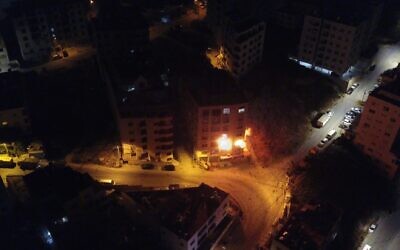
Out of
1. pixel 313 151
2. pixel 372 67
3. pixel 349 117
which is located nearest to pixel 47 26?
pixel 313 151

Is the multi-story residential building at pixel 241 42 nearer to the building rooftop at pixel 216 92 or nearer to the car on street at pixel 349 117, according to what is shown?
the building rooftop at pixel 216 92

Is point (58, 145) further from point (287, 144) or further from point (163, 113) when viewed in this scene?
point (287, 144)

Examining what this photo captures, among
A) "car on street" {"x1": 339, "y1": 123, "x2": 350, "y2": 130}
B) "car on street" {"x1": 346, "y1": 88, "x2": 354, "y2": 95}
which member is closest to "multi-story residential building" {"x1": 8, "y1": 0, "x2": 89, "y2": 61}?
"car on street" {"x1": 339, "y1": 123, "x2": 350, "y2": 130}

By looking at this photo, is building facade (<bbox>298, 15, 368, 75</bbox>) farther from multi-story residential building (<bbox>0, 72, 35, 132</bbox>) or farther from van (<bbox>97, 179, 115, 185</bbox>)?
multi-story residential building (<bbox>0, 72, 35, 132</bbox>)

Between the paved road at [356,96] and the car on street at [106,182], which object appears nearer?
the car on street at [106,182]

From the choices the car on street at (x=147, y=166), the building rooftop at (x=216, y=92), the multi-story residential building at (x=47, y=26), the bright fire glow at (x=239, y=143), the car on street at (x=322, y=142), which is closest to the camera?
the building rooftop at (x=216, y=92)

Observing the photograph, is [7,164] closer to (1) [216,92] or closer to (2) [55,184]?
(2) [55,184]

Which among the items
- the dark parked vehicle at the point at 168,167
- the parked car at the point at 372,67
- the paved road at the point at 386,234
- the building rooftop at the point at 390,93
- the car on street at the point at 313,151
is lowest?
the paved road at the point at 386,234

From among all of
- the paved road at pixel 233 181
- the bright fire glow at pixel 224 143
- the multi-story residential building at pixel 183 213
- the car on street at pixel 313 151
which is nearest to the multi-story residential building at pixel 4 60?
the paved road at pixel 233 181

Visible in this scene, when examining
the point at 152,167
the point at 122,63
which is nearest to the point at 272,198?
the point at 152,167
